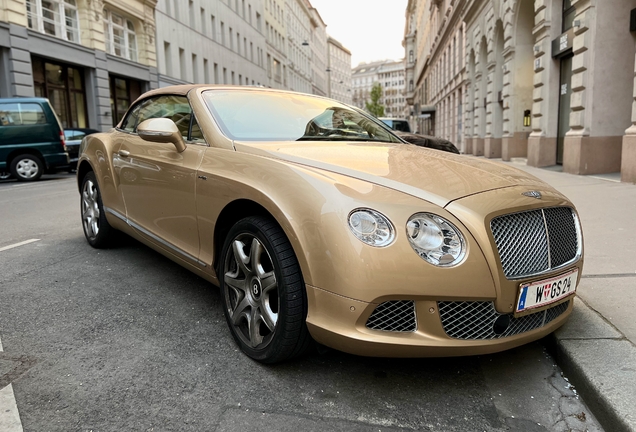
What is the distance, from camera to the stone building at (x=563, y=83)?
10438mm

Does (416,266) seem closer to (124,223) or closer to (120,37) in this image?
(124,223)

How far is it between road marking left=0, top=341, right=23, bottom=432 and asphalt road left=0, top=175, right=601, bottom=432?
0.03 meters

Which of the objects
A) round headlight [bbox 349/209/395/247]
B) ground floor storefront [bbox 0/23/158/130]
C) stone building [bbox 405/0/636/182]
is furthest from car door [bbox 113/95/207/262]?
ground floor storefront [bbox 0/23/158/130]

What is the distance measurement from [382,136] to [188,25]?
3356 cm

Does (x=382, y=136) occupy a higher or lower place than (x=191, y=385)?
higher

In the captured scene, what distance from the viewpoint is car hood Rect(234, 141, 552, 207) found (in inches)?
89.8

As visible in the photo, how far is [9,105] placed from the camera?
12.9 meters

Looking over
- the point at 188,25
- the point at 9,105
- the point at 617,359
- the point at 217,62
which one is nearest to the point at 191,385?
the point at 617,359

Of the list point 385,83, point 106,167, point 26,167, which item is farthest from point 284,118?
point 385,83

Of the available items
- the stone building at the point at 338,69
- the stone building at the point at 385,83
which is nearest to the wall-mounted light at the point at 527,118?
the stone building at the point at 338,69

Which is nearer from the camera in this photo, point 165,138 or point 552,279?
point 552,279

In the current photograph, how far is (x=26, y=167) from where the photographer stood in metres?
13.6

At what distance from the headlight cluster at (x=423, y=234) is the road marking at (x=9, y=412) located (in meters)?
1.55

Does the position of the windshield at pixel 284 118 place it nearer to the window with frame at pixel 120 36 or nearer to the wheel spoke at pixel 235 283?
the wheel spoke at pixel 235 283
